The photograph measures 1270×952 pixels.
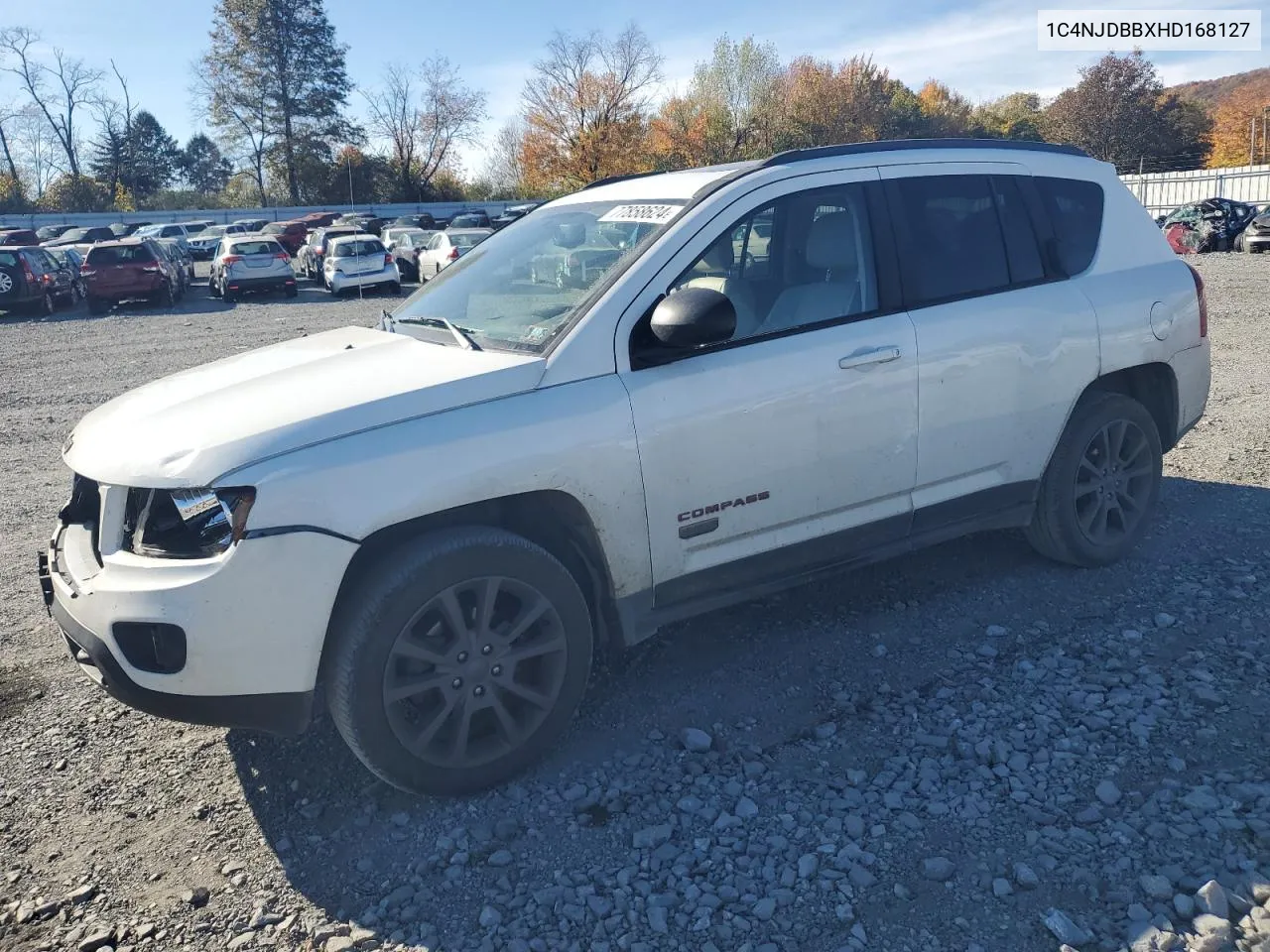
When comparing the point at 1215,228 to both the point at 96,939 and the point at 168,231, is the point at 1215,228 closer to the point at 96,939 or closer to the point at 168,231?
the point at 96,939

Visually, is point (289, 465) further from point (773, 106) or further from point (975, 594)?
point (773, 106)

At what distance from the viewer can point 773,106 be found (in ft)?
193

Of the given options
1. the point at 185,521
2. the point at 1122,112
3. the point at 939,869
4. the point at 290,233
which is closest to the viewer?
A: the point at 939,869

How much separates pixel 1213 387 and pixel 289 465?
8.55 m

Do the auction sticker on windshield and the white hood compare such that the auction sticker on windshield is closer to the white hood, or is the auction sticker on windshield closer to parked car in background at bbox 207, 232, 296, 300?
the white hood

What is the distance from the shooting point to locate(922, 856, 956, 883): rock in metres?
2.83

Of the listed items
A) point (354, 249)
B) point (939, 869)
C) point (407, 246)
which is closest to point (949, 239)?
point (939, 869)

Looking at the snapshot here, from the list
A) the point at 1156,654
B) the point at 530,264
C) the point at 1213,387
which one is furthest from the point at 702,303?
the point at 1213,387

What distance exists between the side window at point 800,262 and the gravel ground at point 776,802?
139 centimetres

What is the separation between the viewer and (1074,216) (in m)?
4.77

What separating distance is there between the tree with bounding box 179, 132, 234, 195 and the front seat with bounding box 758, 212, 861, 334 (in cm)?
9279

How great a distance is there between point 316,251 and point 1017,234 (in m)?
29.5

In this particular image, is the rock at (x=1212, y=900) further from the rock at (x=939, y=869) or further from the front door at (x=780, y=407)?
the front door at (x=780, y=407)

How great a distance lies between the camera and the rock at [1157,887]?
2703 millimetres
